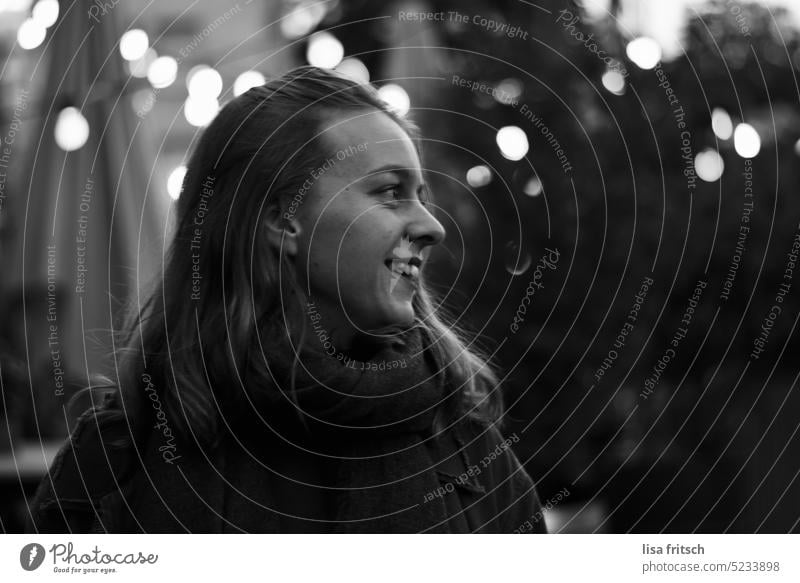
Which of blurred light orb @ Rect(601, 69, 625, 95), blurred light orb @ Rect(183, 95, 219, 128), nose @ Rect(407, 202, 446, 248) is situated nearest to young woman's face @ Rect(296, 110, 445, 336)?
nose @ Rect(407, 202, 446, 248)

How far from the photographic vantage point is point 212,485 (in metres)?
1.05

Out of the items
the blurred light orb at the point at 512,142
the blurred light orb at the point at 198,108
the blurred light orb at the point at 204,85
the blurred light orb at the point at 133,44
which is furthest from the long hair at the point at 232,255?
the blurred light orb at the point at 133,44

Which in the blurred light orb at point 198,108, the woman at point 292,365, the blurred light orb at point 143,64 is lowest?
A: the woman at point 292,365

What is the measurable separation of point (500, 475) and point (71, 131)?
5.44 feet

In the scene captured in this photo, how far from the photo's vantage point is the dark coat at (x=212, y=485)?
1050 mm

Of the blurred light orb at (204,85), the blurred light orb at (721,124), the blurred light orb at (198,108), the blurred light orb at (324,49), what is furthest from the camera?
the blurred light orb at (721,124)

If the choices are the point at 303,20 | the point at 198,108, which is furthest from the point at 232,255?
the point at 303,20

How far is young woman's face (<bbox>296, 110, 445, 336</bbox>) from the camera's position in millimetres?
1067

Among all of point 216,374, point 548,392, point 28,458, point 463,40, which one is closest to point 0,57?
point 28,458

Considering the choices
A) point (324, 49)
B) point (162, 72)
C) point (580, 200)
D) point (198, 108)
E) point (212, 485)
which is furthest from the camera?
point (162, 72)

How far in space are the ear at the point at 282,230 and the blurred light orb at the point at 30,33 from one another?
1.36 m

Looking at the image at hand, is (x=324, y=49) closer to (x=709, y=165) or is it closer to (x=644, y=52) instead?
(x=644, y=52)

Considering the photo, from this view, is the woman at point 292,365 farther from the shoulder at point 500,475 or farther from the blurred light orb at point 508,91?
the blurred light orb at point 508,91
